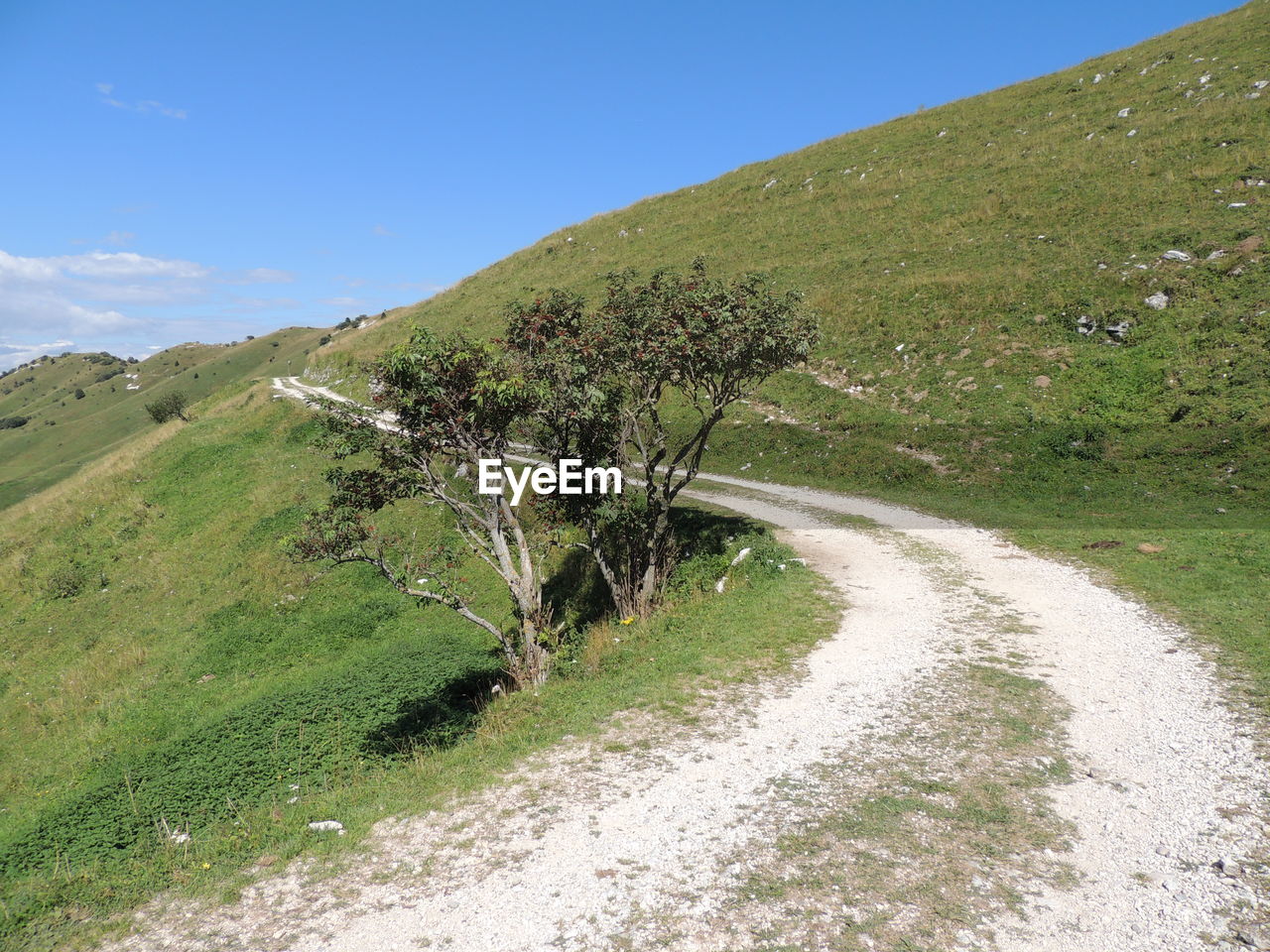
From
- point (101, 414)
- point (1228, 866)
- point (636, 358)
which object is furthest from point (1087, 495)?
point (101, 414)

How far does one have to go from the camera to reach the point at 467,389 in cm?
1359

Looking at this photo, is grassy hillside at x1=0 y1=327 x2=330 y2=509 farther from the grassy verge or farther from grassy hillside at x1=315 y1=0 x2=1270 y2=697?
the grassy verge

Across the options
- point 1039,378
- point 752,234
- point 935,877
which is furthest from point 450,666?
point 752,234

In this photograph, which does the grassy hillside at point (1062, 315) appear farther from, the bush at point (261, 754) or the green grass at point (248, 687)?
the bush at point (261, 754)

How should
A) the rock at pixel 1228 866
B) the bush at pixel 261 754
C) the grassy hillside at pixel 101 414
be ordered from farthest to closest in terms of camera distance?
1. the grassy hillside at pixel 101 414
2. the bush at pixel 261 754
3. the rock at pixel 1228 866

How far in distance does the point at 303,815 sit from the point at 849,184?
60357 mm

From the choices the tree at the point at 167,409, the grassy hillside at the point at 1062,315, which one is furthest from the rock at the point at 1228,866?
the tree at the point at 167,409

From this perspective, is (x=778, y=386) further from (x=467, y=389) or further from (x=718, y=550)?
(x=467, y=389)

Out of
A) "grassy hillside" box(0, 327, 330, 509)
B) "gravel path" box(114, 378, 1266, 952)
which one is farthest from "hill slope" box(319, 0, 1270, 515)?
"grassy hillside" box(0, 327, 330, 509)

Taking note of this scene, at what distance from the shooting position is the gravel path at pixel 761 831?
20.0 feet

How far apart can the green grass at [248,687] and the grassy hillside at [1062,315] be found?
9942 mm

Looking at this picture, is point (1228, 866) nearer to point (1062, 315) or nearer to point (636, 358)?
point (636, 358)

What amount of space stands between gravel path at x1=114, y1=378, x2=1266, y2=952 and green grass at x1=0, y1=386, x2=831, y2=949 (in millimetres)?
992

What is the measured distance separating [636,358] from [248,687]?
14.5 m
